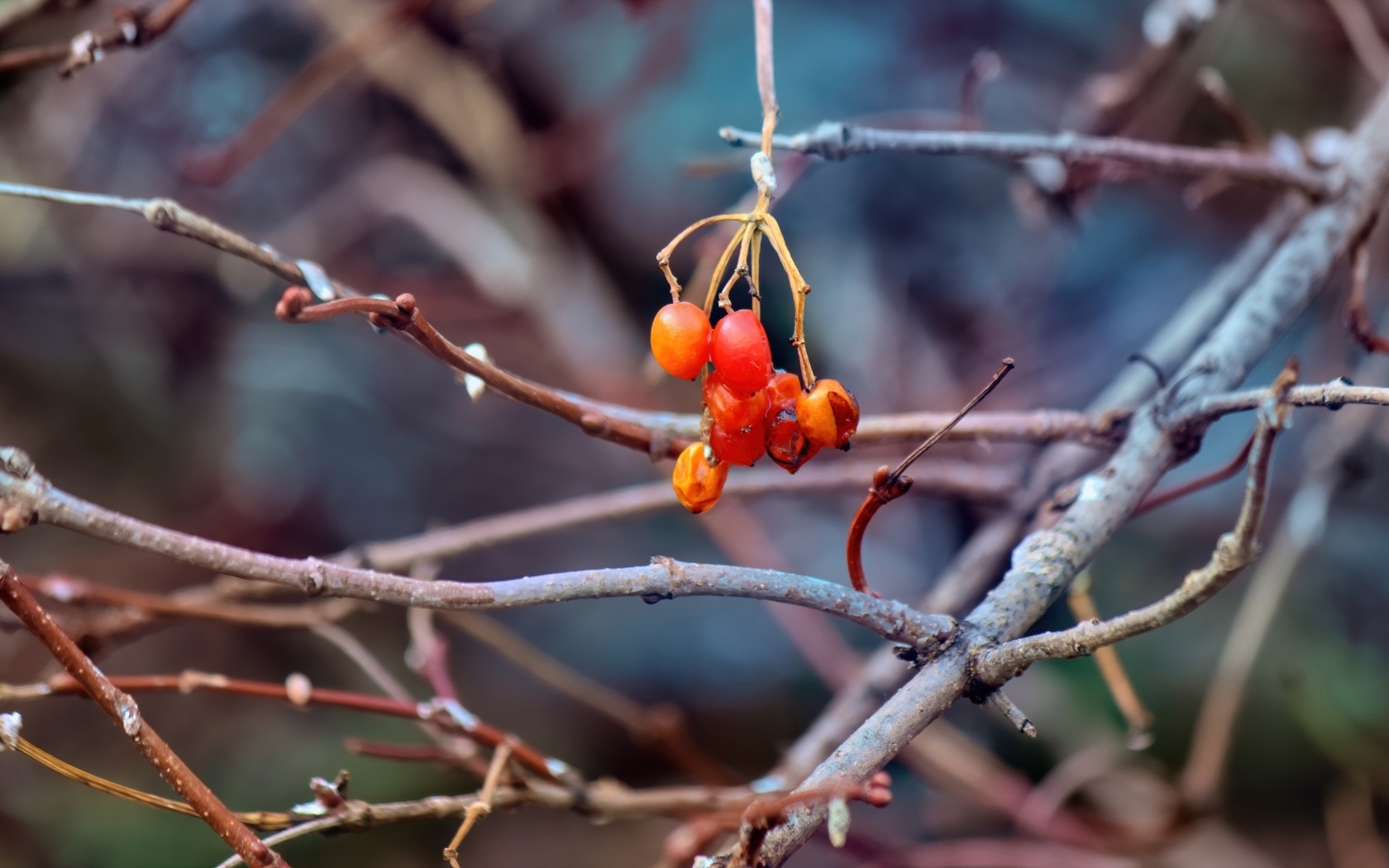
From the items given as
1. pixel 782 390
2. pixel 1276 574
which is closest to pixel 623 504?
pixel 782 390

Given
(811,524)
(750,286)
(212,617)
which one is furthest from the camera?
(811,524)

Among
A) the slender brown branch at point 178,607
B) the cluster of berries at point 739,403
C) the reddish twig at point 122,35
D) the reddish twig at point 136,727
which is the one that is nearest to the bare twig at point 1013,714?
the cluster of berries at point 739,403

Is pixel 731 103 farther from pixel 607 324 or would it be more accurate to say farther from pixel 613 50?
pixel 607 324

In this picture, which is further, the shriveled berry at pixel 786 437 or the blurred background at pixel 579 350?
the blurred background at pixel 579 350

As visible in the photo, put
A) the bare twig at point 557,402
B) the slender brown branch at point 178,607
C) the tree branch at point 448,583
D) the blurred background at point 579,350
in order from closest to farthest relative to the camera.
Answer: the tree branch at point 448,583, the bare twig at point 557,402, the slender brown branch at point 178,607, the blurred background at point 579,350

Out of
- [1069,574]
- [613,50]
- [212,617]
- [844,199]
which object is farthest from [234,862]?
[613,50]

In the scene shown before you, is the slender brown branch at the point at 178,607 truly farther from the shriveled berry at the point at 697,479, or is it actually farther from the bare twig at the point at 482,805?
the shriveled berry at the point at 697,479

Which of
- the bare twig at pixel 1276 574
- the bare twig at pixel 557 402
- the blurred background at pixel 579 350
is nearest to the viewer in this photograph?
the bare twig at pixel 557 402
